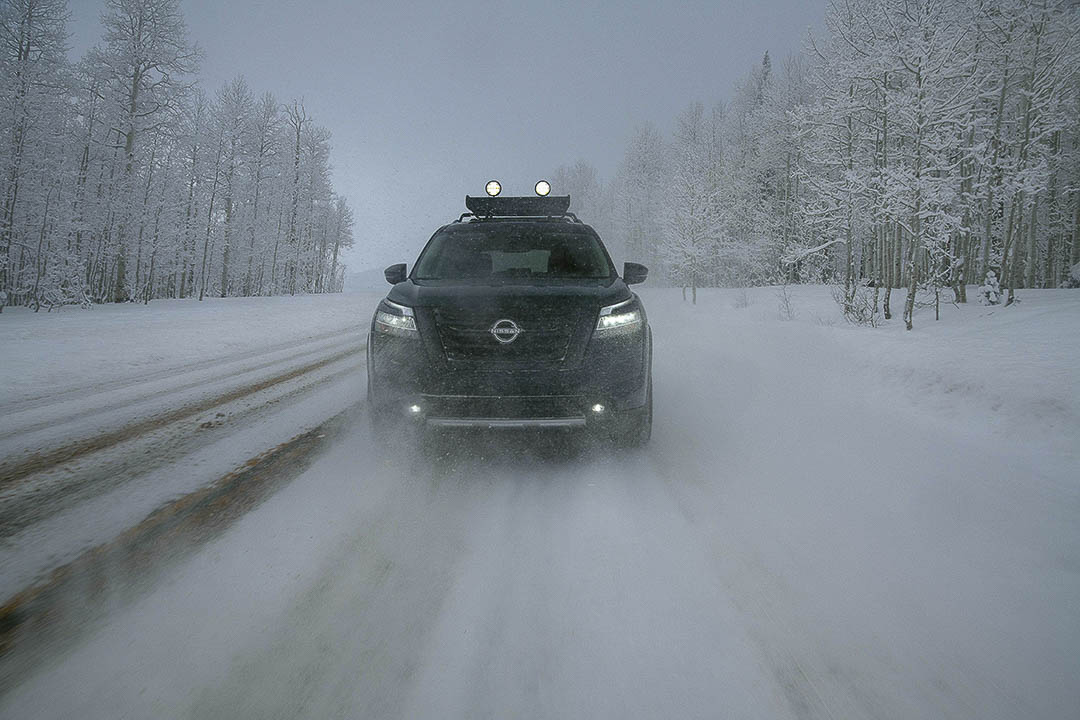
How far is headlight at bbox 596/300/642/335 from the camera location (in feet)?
9.80

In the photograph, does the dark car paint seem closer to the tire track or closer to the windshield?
the windshield

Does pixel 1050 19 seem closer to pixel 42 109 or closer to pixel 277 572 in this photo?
pixel 277 572

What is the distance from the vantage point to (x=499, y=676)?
4.64ft

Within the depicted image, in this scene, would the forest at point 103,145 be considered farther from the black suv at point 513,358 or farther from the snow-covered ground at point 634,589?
the snow-covered ground at point 634,589

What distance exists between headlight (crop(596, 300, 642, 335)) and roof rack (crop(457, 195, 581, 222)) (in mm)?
1786

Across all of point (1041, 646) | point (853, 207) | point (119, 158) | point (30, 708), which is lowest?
point (30, 708)

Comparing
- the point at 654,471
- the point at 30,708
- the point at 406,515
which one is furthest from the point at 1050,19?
the point at 30,708

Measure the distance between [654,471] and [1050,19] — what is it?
20741 mm

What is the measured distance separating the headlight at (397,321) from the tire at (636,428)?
4.56 ft

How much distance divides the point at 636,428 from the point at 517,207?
271 centimetres

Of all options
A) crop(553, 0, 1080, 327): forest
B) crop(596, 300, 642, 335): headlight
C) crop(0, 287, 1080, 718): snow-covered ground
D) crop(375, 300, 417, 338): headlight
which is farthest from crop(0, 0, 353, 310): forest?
crop(553, 0, 1080, 327): forest

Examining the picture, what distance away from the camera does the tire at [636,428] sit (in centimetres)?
300

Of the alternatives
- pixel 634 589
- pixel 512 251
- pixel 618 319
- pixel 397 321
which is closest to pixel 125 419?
pixel 397 321

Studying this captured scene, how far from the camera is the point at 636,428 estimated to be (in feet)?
10.1
